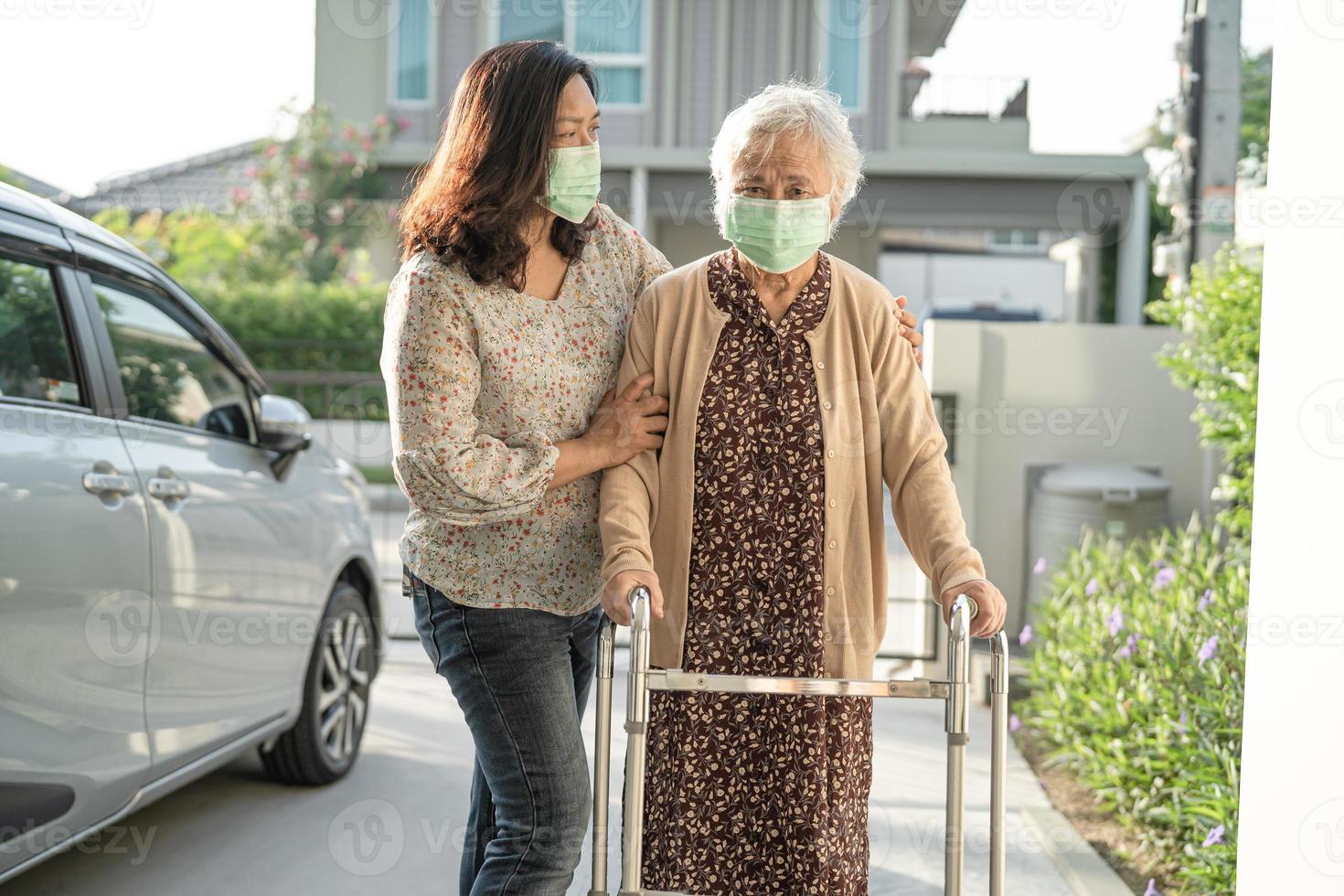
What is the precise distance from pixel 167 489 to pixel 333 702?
A: 135cm

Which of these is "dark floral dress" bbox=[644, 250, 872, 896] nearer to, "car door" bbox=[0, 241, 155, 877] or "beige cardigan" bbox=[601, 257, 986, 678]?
"beige cardigan" bbox=[601, 257, 986, 678]

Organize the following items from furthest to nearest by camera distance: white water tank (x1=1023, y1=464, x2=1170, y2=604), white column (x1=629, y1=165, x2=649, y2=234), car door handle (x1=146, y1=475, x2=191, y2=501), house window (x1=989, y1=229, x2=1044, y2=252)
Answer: house window (x1=989, y1=229, x2=1044, y2=252), white column (x1=629, y1=165, x2=649, y2=234), white water tank (x1=1023, y1=464, x2=1170, y2=604), car door handle (x1=146, y1=475, x2=191, y2=501)

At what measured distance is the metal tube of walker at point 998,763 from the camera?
2059 millimetres

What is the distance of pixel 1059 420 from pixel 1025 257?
33.3m

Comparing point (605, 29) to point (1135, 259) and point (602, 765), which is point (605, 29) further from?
point (602, 765)

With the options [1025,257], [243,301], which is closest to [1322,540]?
[243,301]

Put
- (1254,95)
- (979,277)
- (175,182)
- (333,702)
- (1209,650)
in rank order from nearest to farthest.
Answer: (1209,650) → (333,702) → (1254,95) → (175,182) → (979,277)

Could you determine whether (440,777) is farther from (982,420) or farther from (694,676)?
(982,420)

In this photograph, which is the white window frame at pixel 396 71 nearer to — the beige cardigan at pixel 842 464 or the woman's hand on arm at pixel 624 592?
the beige cardigan at pixel 842 464

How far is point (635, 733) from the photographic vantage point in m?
2.10

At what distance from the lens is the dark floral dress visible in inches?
92.1

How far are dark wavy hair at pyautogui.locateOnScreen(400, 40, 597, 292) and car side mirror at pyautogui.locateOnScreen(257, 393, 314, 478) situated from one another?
1865 mm

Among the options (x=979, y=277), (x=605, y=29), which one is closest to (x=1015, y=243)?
(x=979, y=277)

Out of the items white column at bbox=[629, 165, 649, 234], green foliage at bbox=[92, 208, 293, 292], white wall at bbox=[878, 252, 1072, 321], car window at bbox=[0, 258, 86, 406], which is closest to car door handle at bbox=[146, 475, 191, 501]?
car window at bbox=[0, 258, 86, 406]
